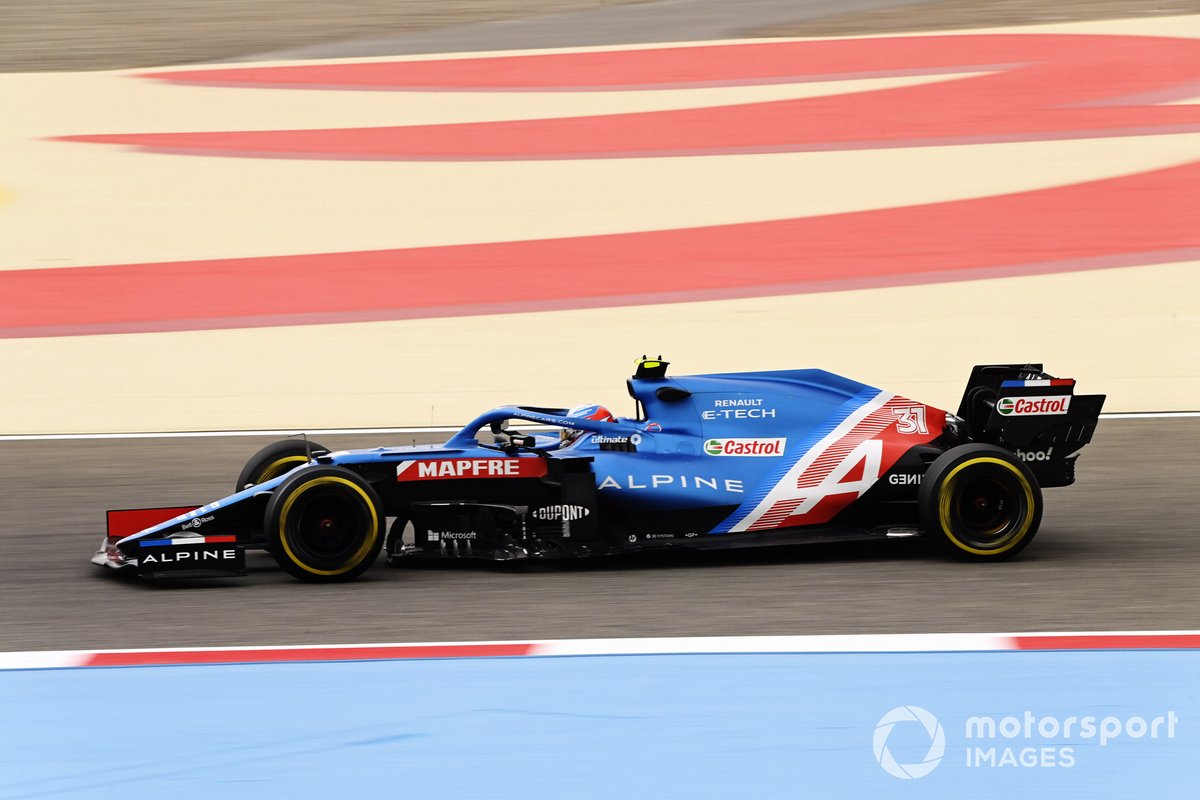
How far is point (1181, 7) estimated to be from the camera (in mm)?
20625

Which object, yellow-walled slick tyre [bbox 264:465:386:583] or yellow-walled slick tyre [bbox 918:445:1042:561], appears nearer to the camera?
yellow-walled slick tyre [bbox 264:465:386:583]

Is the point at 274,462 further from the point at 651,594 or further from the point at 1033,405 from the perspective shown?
the point at 1033,405

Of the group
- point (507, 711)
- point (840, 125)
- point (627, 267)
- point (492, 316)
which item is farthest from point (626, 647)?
point (840, 125)

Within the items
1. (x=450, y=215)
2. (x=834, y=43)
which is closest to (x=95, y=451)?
(x=450, y=215)

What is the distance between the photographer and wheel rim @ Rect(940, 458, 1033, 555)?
22.5 ft

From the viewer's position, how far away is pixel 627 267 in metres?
14.3

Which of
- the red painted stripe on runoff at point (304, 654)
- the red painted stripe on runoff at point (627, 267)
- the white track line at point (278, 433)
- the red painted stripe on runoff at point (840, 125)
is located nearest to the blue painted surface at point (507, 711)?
the red painted stripe on runoff at point (304, 654)

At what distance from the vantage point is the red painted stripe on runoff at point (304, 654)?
5.66 meters

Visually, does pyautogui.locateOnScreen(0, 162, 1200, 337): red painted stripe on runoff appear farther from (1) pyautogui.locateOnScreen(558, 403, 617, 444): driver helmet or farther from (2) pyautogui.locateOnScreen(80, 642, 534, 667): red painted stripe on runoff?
(2) pyautogui.locateOnScreen(80, 642, 534, 667): red painted stripe on runoff

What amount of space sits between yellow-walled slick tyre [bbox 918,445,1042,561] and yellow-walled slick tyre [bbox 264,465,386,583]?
2.43 meters

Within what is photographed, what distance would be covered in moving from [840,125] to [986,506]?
11.1 m

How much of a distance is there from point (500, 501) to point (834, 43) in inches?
558

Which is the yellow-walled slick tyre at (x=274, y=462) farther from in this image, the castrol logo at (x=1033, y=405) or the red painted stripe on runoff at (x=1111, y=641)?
the red painted stripe on runoff at (x=1111, y=641)

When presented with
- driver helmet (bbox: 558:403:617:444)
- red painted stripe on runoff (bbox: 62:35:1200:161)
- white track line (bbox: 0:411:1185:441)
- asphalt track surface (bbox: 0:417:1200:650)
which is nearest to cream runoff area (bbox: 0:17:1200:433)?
white track line (bbox: 0:411:1185:441)
